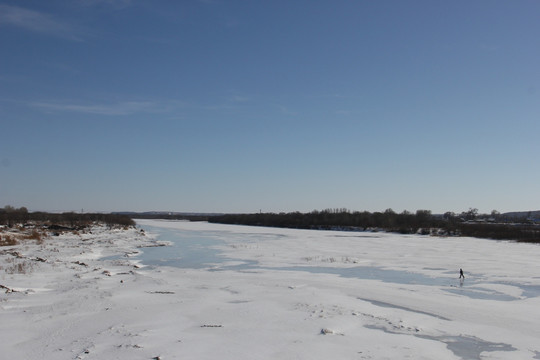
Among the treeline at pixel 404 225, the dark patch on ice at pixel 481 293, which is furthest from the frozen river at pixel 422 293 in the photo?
the treeline at pixel 404 225

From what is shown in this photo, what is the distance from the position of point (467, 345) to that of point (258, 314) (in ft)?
15.3

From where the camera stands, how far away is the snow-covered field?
7.55 metres

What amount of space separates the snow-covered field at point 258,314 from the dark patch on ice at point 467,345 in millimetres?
26

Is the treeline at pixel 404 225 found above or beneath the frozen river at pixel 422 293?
above

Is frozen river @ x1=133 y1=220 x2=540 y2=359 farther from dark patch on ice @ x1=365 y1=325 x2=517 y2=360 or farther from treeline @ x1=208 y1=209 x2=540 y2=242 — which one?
treeline @ x1=208 y1=209 x2=540 y2=242

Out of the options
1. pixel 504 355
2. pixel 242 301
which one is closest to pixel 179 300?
pixel 242 301

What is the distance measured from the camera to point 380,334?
8.68m

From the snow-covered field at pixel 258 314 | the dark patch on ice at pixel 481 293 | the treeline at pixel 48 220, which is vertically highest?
the treeline at pixel 48 220

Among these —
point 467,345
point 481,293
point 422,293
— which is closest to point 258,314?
point 467,345

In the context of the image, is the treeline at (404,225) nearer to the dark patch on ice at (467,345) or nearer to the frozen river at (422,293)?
the frozen river at (422,293)

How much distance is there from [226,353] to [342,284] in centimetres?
876

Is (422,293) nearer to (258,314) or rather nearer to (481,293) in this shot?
(481,293)

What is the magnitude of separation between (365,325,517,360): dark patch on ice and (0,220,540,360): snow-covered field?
0.08 feet

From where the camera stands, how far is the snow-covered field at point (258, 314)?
755cm
